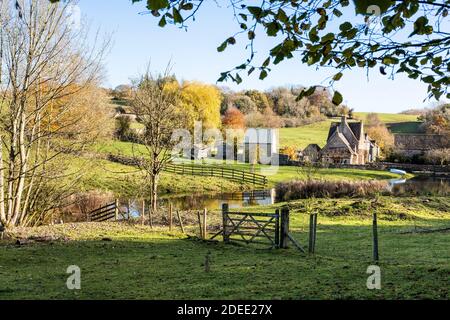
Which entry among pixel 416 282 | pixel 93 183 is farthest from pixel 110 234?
pixel 93 183

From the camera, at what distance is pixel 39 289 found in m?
8.89

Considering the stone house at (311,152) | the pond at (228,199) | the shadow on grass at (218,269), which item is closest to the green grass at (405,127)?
the stone house at (311,152)

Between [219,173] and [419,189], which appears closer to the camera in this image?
[419,189]

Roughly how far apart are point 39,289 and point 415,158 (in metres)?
74.1

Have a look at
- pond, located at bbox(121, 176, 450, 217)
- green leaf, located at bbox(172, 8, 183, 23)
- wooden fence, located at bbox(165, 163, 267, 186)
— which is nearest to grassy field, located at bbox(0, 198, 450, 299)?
green leaf, located at bbox(172, 8, 183, 23)

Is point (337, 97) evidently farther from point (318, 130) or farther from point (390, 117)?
point (390, 117)

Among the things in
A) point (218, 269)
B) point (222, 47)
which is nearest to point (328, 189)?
point (218, 269)

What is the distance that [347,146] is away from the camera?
251ft

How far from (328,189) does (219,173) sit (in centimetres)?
1756

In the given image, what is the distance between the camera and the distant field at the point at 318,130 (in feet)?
288

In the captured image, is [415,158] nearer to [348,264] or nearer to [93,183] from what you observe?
[93,183]

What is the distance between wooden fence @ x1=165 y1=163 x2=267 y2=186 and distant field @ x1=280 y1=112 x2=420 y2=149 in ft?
109

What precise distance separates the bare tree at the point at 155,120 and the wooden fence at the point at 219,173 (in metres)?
22.8

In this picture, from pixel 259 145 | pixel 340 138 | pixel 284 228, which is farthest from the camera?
pixel 340 138
